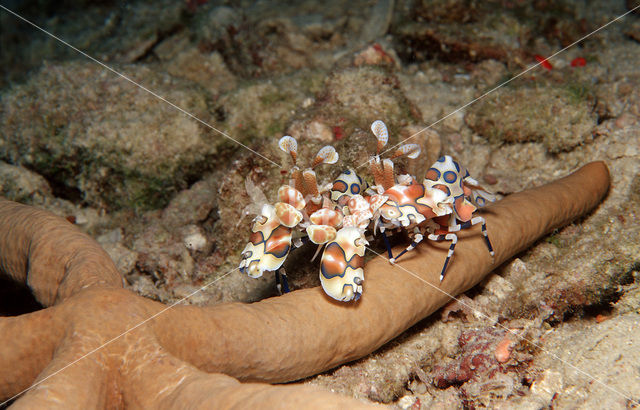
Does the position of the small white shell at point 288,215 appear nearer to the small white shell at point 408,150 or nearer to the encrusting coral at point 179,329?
the encrusting coral at point 179,329

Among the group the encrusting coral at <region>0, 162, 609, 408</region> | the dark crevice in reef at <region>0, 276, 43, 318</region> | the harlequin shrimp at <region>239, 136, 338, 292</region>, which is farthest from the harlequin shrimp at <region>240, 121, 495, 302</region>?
the dark crevice in reef at <region>0, 276, 43, 318</region>

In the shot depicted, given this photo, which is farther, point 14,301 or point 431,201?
point 14,301

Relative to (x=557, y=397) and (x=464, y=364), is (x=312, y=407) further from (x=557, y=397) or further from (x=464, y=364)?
(x=557, y=397)

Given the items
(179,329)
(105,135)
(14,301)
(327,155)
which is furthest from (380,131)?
(14,301)

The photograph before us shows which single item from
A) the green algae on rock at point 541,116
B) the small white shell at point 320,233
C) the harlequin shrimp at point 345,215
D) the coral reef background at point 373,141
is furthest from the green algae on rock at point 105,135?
the green algae on rock at point 541,116

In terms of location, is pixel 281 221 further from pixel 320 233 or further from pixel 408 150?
pixel 408 150

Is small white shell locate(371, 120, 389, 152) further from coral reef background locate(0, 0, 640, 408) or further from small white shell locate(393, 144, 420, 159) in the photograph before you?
coral reef background locate(0, 0, 640, 408)

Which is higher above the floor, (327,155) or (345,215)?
(327,155)
